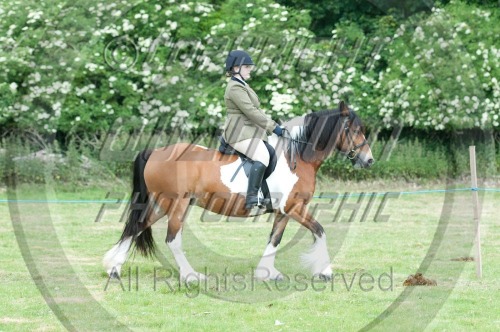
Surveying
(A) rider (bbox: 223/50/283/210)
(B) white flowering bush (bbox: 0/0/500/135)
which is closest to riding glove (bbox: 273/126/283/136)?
(A) rider (bbox: 223/50/283/210)

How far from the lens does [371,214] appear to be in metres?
17.5

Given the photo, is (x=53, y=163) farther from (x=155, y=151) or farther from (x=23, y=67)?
(x=155, y=151)

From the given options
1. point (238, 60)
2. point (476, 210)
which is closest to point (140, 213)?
point (238, 60)

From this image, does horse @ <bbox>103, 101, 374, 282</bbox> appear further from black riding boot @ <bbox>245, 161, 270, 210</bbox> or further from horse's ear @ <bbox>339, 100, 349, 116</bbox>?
black riding boot @ <bbox>245, 161, 270, 210</bbox>

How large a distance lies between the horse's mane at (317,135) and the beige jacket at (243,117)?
1.59 ft

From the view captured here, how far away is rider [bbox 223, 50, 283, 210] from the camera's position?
999 cm

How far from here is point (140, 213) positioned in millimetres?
10258

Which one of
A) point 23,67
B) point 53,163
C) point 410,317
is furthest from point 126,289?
point 23,67

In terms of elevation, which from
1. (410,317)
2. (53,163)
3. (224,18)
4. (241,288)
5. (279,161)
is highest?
(224,18)

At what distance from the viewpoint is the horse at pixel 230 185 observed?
10.2m

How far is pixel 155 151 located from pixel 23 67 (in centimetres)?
1134

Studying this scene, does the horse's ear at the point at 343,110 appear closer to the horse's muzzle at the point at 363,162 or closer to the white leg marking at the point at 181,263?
A: the horse's muzzle at the point at 363,162

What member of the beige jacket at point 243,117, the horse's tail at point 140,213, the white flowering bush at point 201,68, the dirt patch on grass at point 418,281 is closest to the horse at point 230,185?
the horse's tail at point 140,213

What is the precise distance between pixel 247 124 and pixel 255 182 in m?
0.72
